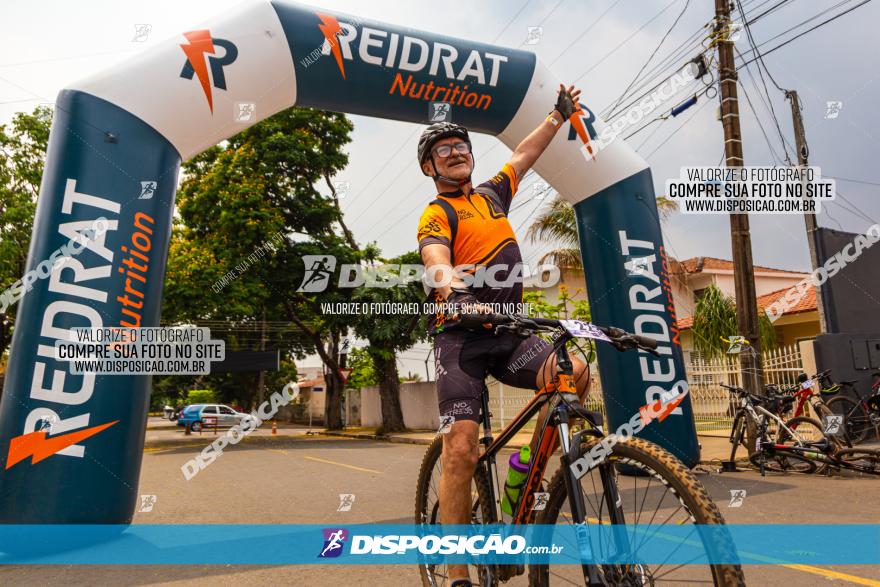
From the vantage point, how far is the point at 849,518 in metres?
4.76

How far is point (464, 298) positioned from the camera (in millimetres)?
2572

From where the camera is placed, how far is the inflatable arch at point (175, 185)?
15.5 feet

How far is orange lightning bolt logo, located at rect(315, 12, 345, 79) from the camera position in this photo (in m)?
6.21

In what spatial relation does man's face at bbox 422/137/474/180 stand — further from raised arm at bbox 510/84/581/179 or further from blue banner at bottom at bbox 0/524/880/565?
blue banner at bottom at bbox 0/524/880/565

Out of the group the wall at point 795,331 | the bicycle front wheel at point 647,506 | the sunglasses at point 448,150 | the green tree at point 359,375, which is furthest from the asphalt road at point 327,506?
the green tree at point 359,375

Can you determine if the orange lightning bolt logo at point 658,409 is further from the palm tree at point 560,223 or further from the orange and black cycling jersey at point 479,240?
the palm tree at point 560,223

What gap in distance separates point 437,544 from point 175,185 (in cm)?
434

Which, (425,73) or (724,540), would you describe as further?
(425,73)

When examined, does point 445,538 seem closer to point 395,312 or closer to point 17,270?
point 395,312

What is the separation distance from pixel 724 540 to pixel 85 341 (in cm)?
480

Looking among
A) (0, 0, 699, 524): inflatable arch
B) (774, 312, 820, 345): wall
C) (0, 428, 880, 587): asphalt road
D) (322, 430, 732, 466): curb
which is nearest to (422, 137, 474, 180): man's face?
(0, 428, 880, 587): asphalt road

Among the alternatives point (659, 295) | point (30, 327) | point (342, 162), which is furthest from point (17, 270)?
point (659, 295)

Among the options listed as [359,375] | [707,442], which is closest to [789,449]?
[707,442]

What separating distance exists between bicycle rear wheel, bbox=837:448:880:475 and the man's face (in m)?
6.16
